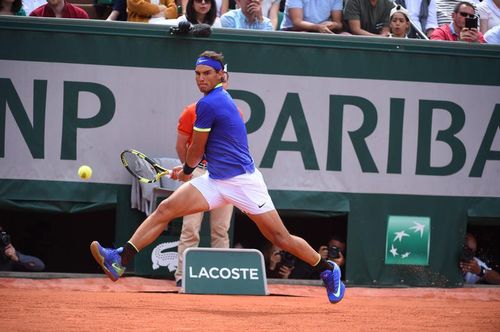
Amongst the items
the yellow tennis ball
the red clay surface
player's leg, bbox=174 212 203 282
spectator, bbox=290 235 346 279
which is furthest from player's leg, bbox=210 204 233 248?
the yellow tennis ball

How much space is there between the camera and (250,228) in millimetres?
11305

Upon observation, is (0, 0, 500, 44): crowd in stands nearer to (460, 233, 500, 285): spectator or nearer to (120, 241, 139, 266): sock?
(460, 233, 500, 285): spectator

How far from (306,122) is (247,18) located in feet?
4.30

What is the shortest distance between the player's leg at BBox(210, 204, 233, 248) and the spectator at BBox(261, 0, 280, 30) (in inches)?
103

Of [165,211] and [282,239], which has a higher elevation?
[165,211]

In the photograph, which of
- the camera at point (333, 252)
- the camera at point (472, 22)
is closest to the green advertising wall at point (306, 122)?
the camera at point (333, 252)

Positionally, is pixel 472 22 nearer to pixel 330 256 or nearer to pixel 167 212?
pixel 330 256

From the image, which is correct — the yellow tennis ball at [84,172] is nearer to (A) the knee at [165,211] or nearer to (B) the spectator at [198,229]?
(B) the spectator at [198,229]

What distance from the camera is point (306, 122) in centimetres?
1045

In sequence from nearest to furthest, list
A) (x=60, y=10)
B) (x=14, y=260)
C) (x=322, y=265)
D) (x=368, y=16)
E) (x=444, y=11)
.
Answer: (x=322, y=265) < (x=14, y=260) < (x=60, y=10) < (x=368, y=16) < (x=444, y=11)

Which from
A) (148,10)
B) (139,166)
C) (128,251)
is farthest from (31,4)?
(128,251)

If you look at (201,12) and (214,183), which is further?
(201,12)

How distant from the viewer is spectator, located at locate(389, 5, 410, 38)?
1087 centimetres

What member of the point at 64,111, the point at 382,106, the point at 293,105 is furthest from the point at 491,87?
the point at 64,111
